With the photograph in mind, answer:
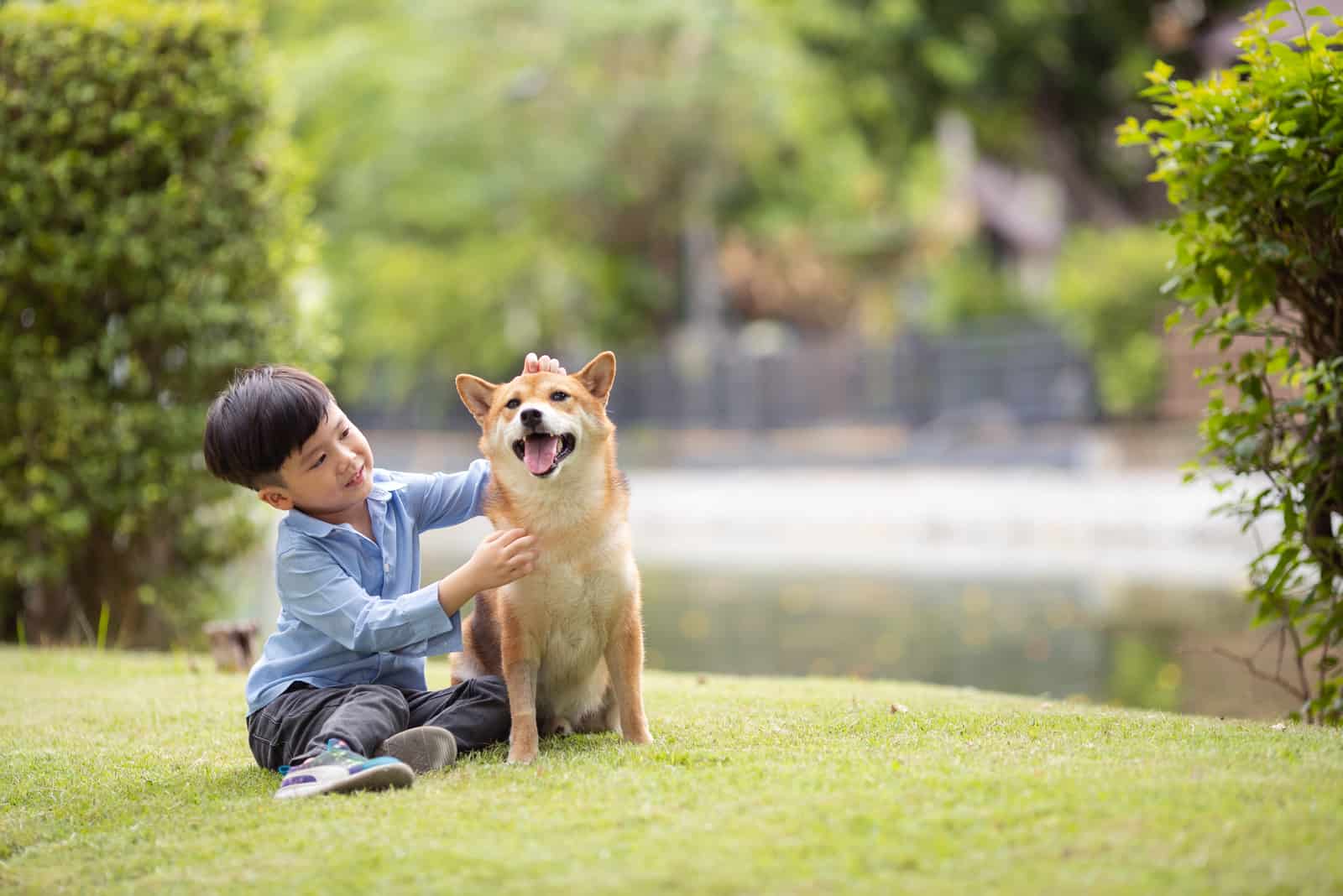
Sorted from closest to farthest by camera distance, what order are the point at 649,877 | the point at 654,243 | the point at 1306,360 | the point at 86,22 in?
the point at 649,877 < the point at 1306,360 < the point at 86,22 < the point at 654,243

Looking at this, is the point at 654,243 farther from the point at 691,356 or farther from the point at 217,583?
the point at 217,583

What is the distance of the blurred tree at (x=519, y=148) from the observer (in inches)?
1074

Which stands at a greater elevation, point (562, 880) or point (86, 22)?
point (86, 22)

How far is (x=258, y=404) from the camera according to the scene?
4031mm

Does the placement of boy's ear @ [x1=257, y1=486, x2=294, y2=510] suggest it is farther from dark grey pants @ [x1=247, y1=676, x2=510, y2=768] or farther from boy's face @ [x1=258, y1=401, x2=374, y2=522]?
dark grey pants @ [x1=247, y1=676, x2=510, y2=768]

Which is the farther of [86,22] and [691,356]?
[691,356]

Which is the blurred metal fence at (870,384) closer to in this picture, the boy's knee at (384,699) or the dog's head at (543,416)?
the dog's head at (543,416)

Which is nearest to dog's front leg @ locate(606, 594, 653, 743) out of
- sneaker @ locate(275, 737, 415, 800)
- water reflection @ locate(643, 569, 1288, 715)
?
sneaker @ locate(275, 737, 415, 800)

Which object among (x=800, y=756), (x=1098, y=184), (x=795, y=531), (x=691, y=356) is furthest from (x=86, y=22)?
(x=691, y=356)

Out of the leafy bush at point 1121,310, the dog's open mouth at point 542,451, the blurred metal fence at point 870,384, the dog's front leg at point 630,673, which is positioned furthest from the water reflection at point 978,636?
the blurred metal fence at point 870,384

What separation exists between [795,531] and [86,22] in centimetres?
1358

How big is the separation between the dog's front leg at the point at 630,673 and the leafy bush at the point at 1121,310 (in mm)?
15290

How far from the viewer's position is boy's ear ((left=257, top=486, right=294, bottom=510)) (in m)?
4.18

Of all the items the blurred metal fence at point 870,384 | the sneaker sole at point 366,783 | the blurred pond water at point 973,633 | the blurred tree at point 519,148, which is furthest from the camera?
the blurred tree at point 519,148
